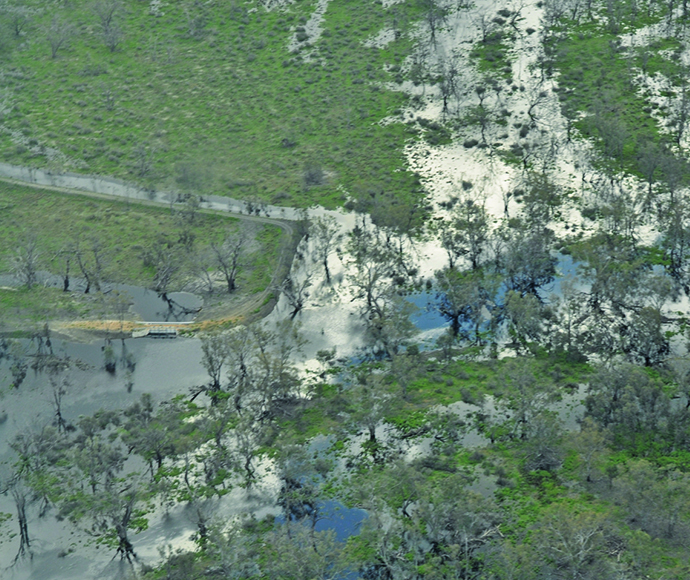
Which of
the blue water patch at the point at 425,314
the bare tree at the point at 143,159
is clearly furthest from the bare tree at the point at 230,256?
the bare tree at the point at 143,159

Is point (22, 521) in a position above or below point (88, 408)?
below

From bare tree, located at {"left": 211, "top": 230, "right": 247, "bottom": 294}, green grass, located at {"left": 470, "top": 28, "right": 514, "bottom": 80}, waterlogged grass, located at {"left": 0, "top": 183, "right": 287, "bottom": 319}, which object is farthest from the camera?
green grass, located at {"left": 470, "top": 28, "right": 514, "bottom": 80}

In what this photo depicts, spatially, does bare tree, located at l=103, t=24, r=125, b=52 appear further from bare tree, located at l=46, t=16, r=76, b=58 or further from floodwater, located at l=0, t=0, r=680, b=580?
floodwater, located at l=0, t=0, r=680, b=580

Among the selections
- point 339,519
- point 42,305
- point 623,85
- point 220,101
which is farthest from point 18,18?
point 339,519

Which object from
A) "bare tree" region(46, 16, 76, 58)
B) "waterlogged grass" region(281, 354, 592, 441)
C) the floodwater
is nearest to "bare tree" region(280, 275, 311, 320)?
the floodwater

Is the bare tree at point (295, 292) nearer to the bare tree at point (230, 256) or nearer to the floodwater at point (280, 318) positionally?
the floodwater at point (280, 318)

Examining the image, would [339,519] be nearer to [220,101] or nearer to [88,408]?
[88,408]
